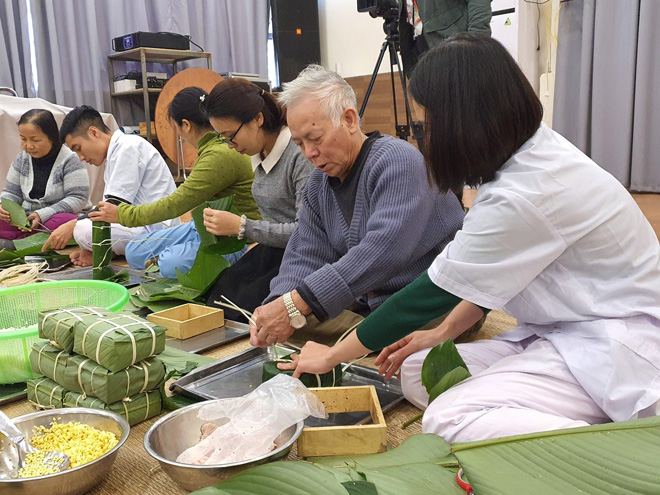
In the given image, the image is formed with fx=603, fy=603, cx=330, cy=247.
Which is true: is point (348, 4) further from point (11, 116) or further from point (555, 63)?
point (11, 116)

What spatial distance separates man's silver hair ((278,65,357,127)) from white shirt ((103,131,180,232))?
1462 millimetres

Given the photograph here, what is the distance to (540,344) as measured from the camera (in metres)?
1.12

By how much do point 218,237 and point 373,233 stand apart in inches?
30.5

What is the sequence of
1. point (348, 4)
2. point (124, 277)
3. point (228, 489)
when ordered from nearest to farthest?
point (228, 489) < point (124, 277) < point (348, 4)

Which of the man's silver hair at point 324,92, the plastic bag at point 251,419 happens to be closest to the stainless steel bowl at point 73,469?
the plastic bag at point 251,419

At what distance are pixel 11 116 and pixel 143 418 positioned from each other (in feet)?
10.4

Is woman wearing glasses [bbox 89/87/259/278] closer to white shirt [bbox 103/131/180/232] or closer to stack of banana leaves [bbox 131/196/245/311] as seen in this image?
stack of banana leaves [bbox 131/196/245/311]

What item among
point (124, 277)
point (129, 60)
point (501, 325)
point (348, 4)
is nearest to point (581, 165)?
point (501, 325)

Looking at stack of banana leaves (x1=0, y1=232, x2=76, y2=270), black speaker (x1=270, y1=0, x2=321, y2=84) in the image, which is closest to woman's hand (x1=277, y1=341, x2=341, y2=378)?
stack of banana leaves (x1=0, y1=232, x2=76, y2=270)

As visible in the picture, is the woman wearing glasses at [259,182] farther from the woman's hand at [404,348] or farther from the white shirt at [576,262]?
the white shirt at [576,262]

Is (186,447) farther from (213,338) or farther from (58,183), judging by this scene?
(58,183)

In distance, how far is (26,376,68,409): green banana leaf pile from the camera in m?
1.18

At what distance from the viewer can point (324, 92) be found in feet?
4.94

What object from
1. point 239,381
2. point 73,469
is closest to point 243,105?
point 239,381
